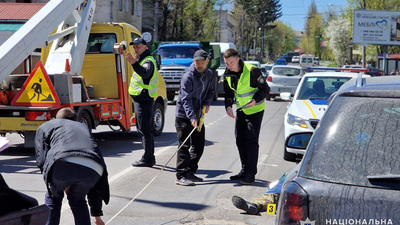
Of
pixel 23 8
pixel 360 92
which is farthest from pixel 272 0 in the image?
pixel 360 92

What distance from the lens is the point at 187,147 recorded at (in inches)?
316

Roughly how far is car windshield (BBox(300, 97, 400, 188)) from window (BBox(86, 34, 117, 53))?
31.4 ft

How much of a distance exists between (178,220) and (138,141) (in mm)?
6664

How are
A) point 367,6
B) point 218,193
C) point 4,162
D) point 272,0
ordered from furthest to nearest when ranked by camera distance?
point 272,0 → point 367,6 → point 4,162 → point 218,193

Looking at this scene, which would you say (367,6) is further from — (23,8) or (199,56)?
(199,56)

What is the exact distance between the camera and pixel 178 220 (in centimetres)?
621

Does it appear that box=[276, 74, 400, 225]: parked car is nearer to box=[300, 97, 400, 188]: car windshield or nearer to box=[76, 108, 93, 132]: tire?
box=[300, 97, 400, 188]: car windshield

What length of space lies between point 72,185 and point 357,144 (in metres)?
2.51

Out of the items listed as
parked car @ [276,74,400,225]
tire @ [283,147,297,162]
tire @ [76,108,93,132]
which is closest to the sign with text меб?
tire @ [283,147,297,162]

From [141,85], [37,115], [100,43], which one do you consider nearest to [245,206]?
[141,85]

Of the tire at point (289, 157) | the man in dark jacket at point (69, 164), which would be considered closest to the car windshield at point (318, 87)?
the tire at point (289, 157)

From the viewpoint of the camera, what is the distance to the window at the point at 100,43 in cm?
1236

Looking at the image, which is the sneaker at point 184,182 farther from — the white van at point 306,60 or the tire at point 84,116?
the white van at point 306,60

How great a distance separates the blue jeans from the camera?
4699mm
